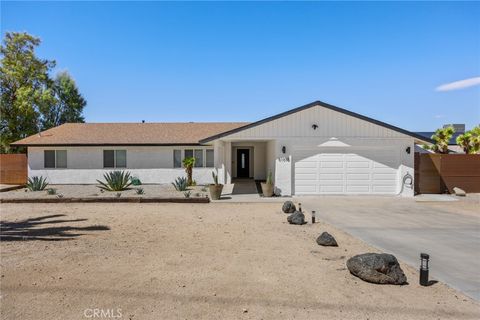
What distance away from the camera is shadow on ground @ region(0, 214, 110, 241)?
7688mm

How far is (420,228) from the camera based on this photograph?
874cm

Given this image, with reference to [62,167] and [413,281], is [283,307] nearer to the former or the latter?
[413,281]

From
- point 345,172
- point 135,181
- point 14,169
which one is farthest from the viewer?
point 14,169

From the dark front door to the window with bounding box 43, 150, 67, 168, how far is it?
485 inches

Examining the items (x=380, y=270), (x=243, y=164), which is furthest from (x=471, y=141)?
(x=380, y=270)

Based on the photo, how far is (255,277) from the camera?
5117 mm

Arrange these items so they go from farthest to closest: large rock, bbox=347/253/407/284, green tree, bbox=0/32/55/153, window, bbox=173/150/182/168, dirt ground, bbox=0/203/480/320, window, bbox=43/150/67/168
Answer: green tree, bbox=0/32/55/153
window, bbox=173/150/182/168
window, bbox=43/150/67/168
large rock, bbox=347/253/407/284
dirt ground, bbox=0/203/480/320

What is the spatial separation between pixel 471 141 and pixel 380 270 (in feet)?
72.3

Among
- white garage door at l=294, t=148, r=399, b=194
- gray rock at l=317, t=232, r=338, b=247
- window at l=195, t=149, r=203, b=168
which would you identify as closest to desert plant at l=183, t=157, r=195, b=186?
window at l=195, t=149, r=203, b=168

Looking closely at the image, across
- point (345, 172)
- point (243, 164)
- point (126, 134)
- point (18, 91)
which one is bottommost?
point (345, 172)

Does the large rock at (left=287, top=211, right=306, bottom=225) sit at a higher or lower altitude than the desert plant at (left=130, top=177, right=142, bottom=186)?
lower

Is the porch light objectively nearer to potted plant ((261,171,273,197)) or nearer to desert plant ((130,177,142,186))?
potted plant ((261,171,273,197))

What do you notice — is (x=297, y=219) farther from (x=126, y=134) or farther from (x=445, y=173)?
(x=126, y=134)

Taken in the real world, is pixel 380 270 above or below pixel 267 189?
below
